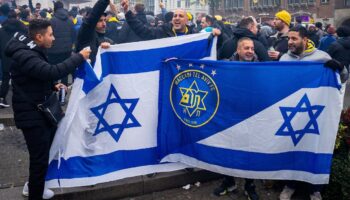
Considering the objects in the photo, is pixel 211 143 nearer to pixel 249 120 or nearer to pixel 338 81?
pixel 249 120

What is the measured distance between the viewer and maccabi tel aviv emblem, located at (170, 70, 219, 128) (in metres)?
4.27

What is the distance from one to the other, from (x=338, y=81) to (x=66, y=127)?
2910 millimetres

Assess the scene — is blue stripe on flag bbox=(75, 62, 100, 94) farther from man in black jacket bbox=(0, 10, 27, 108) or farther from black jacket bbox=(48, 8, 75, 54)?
man in black jacket bbox=(0, 10, 27, 108)

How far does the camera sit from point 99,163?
4.21m

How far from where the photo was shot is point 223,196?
14.8 feet

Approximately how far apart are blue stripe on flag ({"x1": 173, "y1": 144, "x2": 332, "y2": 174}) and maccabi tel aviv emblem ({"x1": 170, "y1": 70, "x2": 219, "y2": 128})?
0.35 metres

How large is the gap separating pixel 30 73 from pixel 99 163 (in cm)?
128

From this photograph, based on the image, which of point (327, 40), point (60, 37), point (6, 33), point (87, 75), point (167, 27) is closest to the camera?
point (87, 75)

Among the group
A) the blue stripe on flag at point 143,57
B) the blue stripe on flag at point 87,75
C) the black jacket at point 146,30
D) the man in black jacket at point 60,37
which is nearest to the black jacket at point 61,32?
the man in black jacket at point 60,37

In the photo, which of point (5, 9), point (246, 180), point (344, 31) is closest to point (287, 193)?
point (246, 180)

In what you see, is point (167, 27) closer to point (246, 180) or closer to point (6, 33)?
point (246, 180)

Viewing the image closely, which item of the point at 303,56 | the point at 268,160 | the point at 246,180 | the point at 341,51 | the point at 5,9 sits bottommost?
the point at 246,180

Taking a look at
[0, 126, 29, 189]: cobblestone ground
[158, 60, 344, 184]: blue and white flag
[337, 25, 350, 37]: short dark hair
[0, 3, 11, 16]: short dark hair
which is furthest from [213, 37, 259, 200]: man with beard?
[0, 3, 11, 16]: short dark hair

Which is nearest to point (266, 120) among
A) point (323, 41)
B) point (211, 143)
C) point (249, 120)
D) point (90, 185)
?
point (249, 120)
